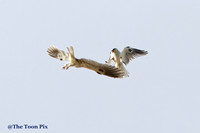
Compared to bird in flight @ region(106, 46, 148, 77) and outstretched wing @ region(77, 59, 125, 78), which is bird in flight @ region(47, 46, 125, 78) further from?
bird in flight @ region(106, 46, 148, 77)

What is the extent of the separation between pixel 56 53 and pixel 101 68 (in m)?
3.80

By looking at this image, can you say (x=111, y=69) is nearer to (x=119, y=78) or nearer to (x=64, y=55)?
(x=119, y=78)

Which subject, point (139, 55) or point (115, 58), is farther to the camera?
point (139, 55)

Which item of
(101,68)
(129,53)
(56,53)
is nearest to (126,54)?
(129,53)

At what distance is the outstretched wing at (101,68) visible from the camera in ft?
43.7

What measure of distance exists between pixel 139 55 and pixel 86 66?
21.2ft

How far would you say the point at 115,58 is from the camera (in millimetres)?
17359

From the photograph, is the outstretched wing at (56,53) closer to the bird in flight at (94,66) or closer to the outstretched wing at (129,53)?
the bird in flight at (94,66)

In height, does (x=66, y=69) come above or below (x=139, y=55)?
below

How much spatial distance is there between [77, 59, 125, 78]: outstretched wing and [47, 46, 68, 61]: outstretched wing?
258cm

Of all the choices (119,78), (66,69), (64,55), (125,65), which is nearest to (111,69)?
(119,78)

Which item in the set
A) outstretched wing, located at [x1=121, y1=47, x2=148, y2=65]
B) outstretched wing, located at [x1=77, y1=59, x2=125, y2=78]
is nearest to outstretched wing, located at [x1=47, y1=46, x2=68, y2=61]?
outstretched wing, located at [x1=77, y1=59, x2=125, y2=78]

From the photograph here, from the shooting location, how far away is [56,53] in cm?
1698

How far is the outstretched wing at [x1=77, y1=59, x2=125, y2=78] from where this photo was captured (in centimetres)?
1333
